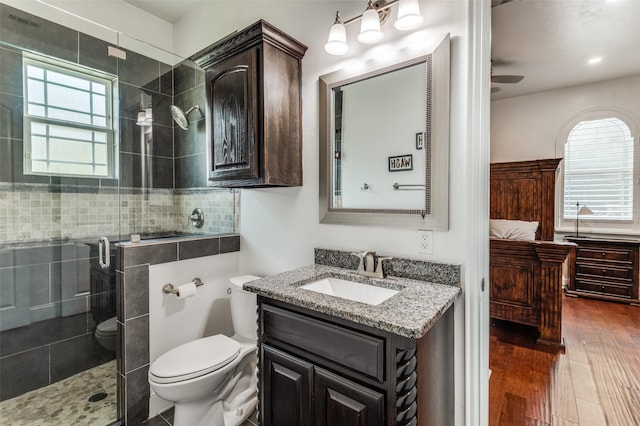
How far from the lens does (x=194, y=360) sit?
1.61m

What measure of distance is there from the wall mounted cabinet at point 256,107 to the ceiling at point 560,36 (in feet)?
4.05

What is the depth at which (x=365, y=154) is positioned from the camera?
167 centimetres

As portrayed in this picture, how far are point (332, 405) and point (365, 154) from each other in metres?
1.20

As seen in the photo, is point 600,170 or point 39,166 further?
point 600,170

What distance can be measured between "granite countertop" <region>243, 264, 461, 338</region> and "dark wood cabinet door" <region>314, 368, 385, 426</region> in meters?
0.25

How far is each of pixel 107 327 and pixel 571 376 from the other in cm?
334

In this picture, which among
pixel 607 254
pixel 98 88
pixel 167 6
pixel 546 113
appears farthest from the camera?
pixel 546 113

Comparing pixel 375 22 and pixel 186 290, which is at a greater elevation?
pixel 375 22

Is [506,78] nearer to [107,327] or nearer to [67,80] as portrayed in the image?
[67,80]

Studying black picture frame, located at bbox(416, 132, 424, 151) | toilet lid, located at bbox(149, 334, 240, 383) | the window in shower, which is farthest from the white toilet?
the window in shower

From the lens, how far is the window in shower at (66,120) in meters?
2.02

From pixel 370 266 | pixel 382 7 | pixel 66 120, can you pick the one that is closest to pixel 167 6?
pixel 66 120

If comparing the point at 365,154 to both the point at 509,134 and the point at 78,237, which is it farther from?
the point at 509,134

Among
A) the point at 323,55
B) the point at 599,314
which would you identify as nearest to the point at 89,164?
the point at 323,55
